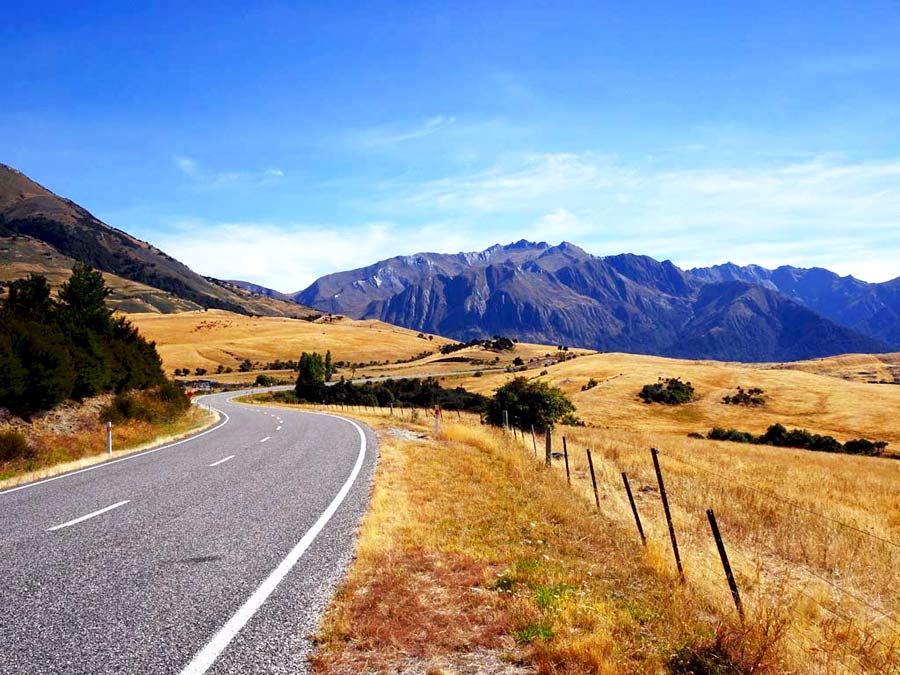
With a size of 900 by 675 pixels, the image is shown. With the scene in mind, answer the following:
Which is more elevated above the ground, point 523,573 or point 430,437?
point 523,573

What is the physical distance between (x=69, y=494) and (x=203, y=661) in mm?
9369

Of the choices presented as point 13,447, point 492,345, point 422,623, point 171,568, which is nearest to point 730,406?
point 13,447

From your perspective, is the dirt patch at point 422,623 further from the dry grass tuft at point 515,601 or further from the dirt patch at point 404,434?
the dirt patch at point 404,434

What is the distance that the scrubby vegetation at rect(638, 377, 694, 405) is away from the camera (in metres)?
72.2

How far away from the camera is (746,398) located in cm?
7112

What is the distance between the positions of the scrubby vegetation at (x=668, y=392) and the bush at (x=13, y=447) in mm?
67443

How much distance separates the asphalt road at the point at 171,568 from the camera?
15.4 ft

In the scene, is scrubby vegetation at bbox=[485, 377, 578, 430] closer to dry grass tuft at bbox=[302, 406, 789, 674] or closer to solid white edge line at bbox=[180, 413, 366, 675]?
dry grass tuft at bbox=[302, 406, 789, 674]

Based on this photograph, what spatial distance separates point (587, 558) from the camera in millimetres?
7641

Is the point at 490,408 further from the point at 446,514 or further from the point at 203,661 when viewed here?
the point at 203,661

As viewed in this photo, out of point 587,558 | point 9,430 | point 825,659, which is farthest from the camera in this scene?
point 9,430

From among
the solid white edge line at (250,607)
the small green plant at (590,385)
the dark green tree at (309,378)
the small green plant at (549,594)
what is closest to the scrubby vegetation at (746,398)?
the small green plant at (590,385)

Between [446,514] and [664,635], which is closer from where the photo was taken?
[664,635]

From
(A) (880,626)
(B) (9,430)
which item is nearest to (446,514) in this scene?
(A) (880,626)
